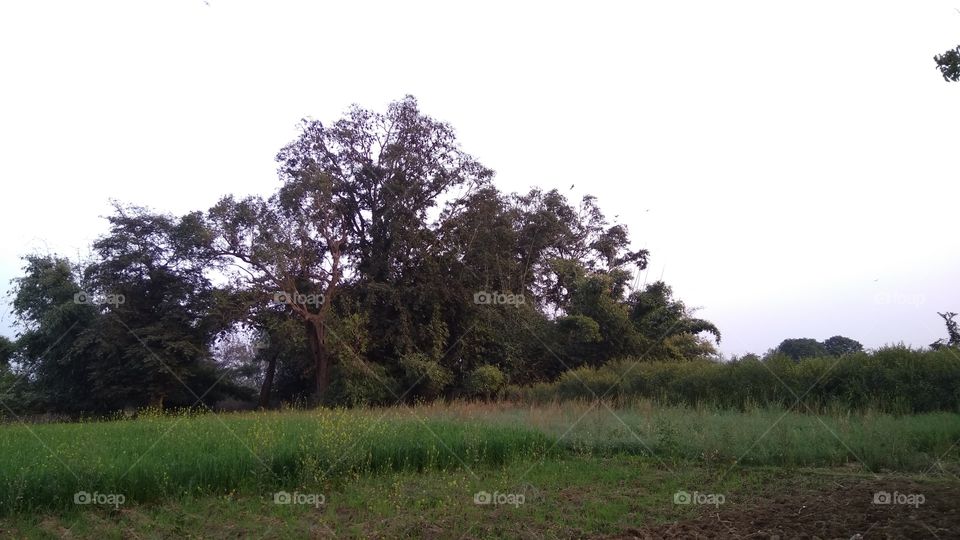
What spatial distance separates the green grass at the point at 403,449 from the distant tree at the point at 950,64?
6.08 metres

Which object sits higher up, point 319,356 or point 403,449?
point 319,356

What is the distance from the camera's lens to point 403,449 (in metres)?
11.1

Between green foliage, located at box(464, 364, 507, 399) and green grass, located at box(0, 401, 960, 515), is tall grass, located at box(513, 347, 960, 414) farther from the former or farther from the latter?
green foliage, located at box(464, 364, 507, 399)

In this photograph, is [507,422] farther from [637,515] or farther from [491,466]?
[637,515]

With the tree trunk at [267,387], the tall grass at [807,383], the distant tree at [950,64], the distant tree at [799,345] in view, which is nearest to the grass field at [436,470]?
the tall grass at [807,383]

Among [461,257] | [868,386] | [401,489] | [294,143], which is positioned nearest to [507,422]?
[401,489]

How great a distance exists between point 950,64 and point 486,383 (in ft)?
65.6

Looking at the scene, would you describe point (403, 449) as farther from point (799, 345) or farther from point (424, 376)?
point (799, 345)

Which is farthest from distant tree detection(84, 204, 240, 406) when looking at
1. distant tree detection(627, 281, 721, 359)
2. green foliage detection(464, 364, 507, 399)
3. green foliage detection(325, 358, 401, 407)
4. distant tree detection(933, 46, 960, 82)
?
distant tree detection(933, 46, 960, 82)

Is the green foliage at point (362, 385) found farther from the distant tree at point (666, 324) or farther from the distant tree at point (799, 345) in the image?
the distant tree at point (799, 345)

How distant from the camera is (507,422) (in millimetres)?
15281

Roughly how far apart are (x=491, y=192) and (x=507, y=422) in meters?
16.3

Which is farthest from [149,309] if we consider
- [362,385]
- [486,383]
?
[486,383]

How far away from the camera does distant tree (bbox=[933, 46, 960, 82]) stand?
742cm
